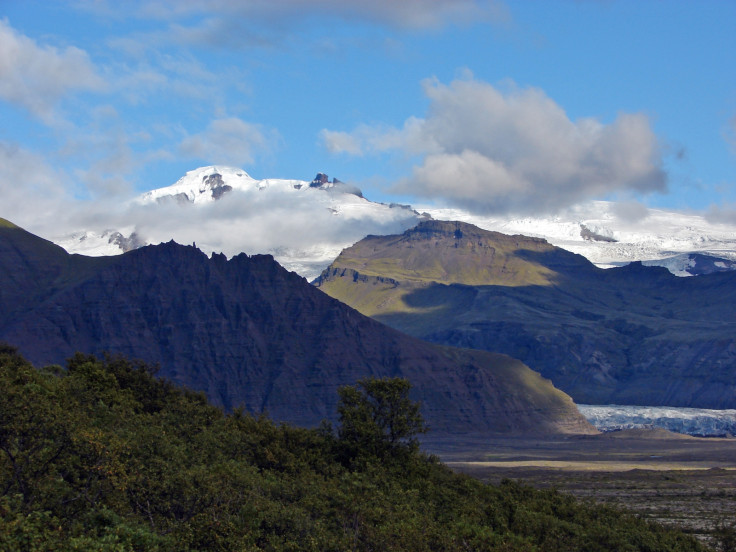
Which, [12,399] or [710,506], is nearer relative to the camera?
[12,399]

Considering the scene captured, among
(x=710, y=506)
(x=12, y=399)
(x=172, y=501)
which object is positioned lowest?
(x=710, y=506)

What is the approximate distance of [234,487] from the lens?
207ft

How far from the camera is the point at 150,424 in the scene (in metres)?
86.2

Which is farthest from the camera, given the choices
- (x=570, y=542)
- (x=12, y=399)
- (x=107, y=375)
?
(x=107, y=375)

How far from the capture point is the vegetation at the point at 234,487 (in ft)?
165

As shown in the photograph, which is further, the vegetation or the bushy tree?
the bushy tree

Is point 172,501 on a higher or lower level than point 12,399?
lower

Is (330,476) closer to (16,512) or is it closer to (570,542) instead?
(570,542)

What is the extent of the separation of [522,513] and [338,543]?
25.5 m

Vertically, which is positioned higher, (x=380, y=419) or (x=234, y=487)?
(x=380, y=419)

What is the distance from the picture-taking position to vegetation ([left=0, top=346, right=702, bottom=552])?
165 ft

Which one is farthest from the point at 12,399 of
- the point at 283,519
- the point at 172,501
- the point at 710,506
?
the point at 710,506

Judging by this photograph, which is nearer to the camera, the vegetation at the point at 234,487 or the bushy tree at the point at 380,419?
the vegetation at the point at 234,487

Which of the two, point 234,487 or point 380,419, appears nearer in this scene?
point 234,487
